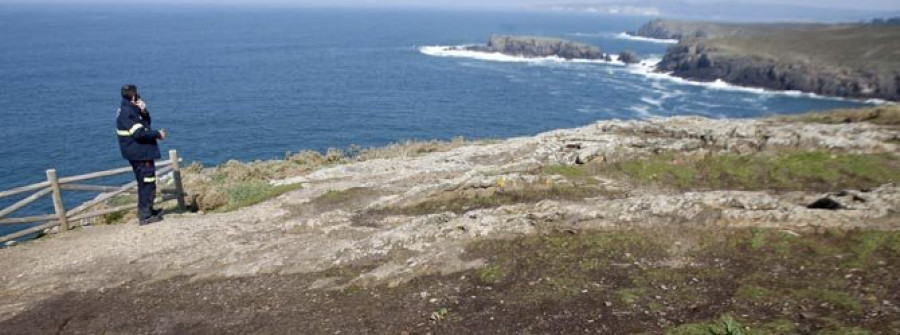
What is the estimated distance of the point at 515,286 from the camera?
12367mm

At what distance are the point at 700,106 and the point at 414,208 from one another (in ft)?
288

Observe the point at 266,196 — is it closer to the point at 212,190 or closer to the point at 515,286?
the point at 212,190

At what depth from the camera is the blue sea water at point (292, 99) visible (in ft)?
209

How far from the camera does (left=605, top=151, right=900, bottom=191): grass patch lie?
18.4 metres

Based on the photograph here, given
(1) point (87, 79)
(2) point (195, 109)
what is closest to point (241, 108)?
(2) point (195, 109)

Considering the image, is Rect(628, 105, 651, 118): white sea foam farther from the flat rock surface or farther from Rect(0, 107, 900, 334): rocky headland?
Rect(0, 107, 900, 334): rocky headland

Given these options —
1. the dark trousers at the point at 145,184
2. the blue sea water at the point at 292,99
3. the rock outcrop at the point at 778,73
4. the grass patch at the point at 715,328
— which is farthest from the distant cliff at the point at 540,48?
the grass patch at the point at 715,328

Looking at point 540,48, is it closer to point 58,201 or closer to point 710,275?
point 58,201

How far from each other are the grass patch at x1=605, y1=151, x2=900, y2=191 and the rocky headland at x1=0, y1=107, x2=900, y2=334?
0.07 meters

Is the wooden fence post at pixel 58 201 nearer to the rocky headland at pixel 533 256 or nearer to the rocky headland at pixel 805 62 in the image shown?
the rocky headland at pixel 533 256

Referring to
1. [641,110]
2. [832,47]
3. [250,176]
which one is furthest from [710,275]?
[832,47]

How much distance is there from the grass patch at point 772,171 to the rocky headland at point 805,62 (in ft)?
365

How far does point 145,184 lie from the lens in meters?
19.2

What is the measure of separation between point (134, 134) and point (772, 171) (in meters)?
20.2
